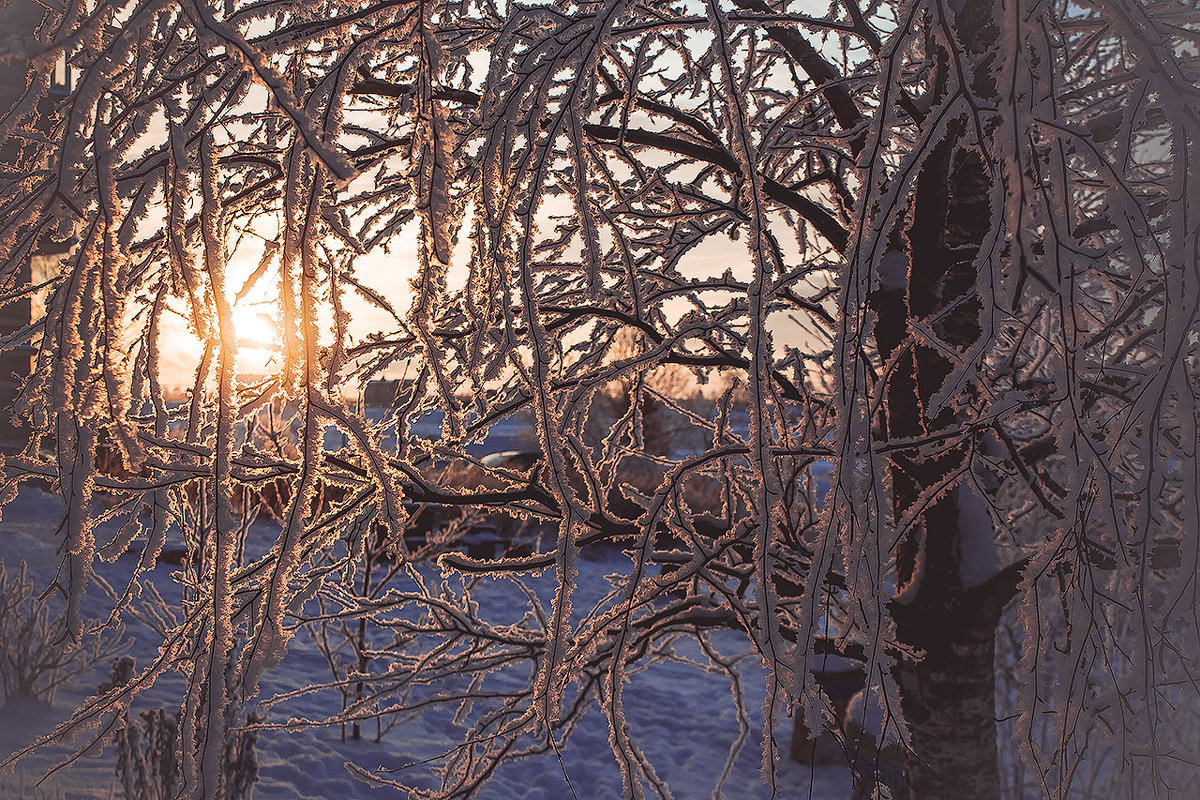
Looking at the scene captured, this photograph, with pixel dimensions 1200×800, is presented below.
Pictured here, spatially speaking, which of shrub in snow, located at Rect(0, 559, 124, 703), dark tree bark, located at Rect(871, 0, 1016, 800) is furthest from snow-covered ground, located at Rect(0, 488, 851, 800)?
dark tree bark, located at Rect(871, 0, 1016, 800)

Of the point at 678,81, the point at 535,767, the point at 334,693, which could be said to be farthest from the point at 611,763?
the point at 678,81

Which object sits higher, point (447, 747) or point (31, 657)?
point (31, 657)

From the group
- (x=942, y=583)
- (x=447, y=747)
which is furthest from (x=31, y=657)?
(x=942, y=583)

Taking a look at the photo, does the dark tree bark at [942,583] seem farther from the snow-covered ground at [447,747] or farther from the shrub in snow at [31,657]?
the shrub in snow at [31,657]

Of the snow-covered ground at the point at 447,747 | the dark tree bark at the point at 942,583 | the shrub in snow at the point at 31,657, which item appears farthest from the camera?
the shrub in snow at the point at 31,657

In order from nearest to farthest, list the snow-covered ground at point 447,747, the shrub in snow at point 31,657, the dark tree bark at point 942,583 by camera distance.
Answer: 1. the dark tree bark at point 942,583
2. the snow-covered ground at point 447,747
3. the shrub in snow at point 31,657

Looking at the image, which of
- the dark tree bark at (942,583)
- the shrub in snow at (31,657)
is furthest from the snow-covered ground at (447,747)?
the dark tree bark at (942,583)

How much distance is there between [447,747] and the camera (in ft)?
20.6

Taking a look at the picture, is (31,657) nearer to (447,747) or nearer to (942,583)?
(447,747)

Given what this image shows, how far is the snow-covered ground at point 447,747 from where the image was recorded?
16.9ft

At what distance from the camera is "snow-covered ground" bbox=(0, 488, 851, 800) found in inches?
203

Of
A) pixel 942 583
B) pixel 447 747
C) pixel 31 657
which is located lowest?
pixel 447 747

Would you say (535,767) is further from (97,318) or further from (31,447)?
(97,318)

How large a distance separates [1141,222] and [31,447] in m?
1.95
